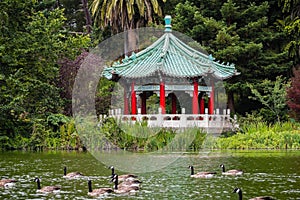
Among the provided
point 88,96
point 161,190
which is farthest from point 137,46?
point 161,190

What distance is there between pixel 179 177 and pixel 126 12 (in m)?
27.9

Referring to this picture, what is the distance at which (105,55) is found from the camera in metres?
50.7

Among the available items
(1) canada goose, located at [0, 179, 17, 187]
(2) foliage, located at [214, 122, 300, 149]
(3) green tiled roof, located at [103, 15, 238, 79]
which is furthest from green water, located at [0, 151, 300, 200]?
(3) green tiled roof, located at [103, 15, 238, 79]

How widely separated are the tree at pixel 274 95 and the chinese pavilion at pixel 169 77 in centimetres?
312

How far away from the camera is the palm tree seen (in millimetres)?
45219

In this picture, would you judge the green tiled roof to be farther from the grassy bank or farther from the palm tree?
the palm tree

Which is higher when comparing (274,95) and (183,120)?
(274,95)

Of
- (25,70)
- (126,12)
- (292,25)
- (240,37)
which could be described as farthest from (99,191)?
(126,12)

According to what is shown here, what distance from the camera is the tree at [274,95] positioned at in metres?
36.7

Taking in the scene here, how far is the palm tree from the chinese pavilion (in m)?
9.56

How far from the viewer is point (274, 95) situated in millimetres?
36750

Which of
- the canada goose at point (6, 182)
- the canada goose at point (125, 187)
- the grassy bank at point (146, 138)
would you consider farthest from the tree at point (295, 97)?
the canada goose at point (6, 182)

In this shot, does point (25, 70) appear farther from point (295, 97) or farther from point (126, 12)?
point (295, 97)

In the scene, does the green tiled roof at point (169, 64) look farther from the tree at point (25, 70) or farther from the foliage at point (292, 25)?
the foliage at point (292, 25)
